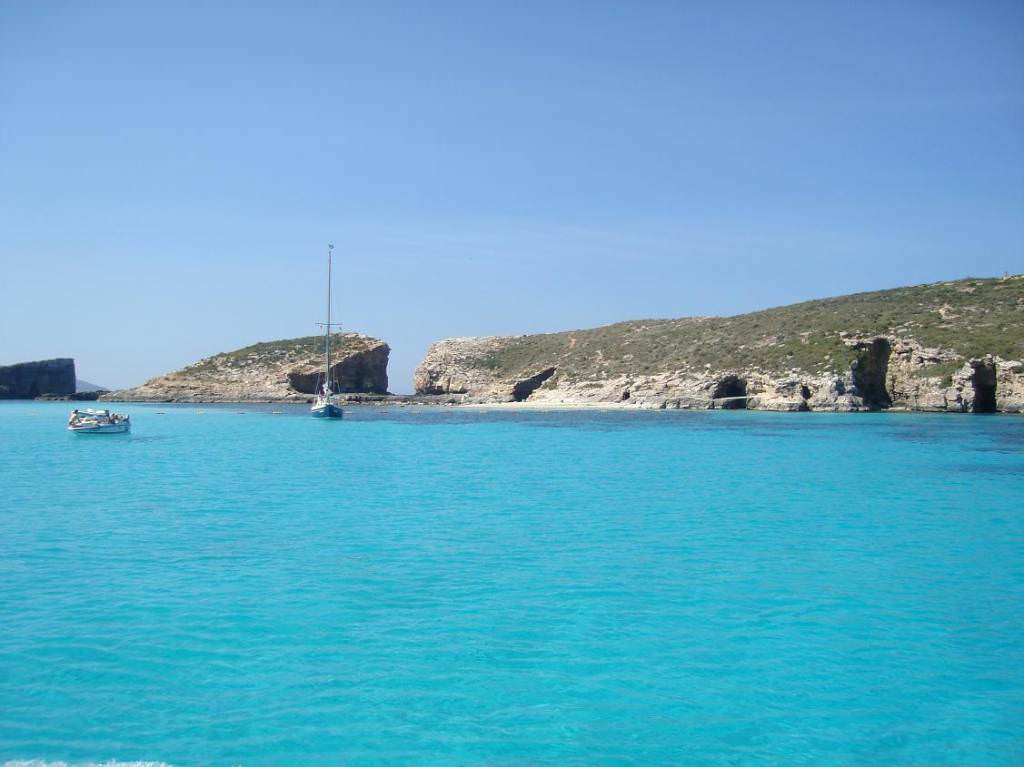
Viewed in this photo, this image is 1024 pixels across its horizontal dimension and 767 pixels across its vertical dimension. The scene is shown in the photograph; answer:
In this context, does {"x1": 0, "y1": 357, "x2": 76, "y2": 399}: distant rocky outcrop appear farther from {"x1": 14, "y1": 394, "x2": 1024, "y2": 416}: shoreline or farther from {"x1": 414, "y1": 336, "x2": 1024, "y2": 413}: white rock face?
{"x1": 414, "y1": 336, "x2": 1024, "y2": 413}: white rock face

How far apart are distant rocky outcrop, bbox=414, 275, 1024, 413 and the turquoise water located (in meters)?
36.4

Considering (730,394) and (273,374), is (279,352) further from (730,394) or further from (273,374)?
(730,394)

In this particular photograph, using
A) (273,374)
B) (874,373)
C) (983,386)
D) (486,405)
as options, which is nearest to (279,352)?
(273,374)

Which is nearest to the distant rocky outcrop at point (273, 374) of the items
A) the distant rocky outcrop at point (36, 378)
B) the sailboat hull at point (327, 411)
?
the distant rocky outcrop at point (36, 378)

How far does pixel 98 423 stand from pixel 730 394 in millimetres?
48587

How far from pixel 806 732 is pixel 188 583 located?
891 cm

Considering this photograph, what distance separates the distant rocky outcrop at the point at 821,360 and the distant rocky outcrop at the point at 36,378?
216ft

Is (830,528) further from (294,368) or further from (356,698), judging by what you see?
(294,368)

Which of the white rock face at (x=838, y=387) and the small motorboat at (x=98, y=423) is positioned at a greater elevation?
the white rock face at (x=838, y=387)

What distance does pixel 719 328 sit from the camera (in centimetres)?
8088

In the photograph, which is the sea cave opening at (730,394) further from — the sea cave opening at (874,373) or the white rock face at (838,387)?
the sea cave opening at (874,373)

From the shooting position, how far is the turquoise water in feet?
22.6

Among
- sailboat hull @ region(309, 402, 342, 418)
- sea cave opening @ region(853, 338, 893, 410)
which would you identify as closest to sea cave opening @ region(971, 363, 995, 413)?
sea cave opening @ region(853, 338, 893, 410)

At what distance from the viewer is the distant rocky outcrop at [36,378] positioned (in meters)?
110
